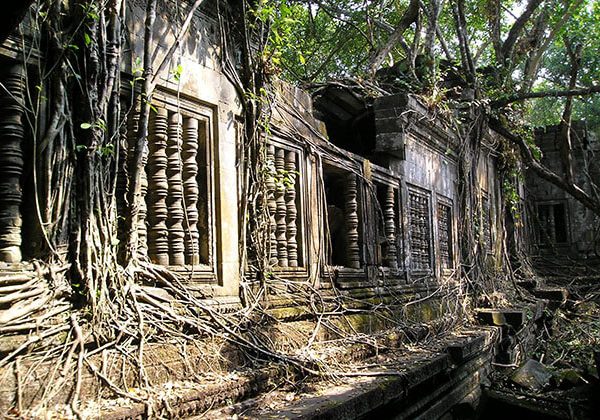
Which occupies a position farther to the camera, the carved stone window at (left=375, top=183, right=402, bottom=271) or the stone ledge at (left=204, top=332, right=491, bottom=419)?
the carved stone window at (left=375, top=183, right=402, bottom=271)

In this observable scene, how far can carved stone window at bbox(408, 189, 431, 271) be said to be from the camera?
744 cm

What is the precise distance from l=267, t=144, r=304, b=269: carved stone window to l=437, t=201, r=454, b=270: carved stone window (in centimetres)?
380

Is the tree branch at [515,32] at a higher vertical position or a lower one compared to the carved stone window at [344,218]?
higher

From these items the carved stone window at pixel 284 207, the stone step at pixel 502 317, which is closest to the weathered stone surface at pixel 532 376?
the stone step at pixel 502 317

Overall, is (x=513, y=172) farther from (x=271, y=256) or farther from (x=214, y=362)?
A: (x=214, y=362)

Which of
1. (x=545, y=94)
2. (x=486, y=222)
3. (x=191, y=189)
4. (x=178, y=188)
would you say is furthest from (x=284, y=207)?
(x=486, y=222)

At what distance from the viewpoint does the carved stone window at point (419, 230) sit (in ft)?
24.4

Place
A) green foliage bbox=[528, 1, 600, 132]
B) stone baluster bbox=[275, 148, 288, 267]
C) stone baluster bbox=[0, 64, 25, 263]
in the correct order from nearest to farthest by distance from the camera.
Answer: stone baluster bbox=[0, 64, 25, 263], stone baluster bbox=[275, 148, 288, 267], green foliage bbox=[528, 1, 600, 132]

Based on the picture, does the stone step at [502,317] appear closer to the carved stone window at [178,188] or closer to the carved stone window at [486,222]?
the carved stone window at [486,222]

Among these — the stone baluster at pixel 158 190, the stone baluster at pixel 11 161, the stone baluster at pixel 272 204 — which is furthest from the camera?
the stone baluster at pixel 272 204

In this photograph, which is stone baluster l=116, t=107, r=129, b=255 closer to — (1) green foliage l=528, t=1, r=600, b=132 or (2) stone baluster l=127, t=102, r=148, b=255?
(2) stone baluster l=127, t=102, r=148, b=255

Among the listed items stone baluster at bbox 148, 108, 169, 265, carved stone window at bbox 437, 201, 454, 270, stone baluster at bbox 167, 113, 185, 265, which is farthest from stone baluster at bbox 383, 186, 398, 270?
stone baluster at bbox 148, 108, 169, 265

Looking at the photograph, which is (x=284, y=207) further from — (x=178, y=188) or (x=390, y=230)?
(x=390, y=230)

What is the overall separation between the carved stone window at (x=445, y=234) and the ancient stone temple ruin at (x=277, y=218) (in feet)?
0.14
